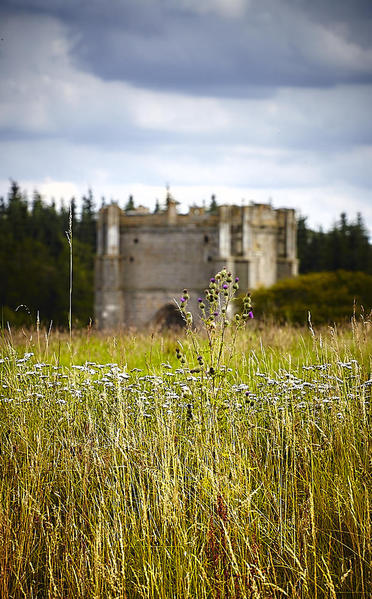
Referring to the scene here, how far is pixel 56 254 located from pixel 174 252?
81.8 ft

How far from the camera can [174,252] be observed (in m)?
38.4

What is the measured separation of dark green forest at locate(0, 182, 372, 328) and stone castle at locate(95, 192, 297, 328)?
4027 mm

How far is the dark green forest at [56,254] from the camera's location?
154 ft

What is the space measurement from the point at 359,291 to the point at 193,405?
2466 centimetres

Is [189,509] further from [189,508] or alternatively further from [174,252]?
[174,252]

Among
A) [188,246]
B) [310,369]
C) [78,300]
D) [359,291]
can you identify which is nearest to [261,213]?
[188,246]

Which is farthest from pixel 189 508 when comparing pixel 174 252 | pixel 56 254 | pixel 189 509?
pixel 56 254

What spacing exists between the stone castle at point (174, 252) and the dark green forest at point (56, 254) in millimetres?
4027

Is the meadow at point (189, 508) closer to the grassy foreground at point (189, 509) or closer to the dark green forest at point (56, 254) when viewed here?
the grassy foreground at point (189, 509)

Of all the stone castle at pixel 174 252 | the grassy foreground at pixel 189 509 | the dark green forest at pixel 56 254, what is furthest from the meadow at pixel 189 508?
the dark green forest at pixel 56 254

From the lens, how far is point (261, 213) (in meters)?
39.1

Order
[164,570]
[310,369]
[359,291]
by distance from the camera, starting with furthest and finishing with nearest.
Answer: [359,291]
[310,369]
[164,570]

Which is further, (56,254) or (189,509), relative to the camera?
(56,254)

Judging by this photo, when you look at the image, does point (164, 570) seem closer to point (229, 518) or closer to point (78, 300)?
point (229, 518)
